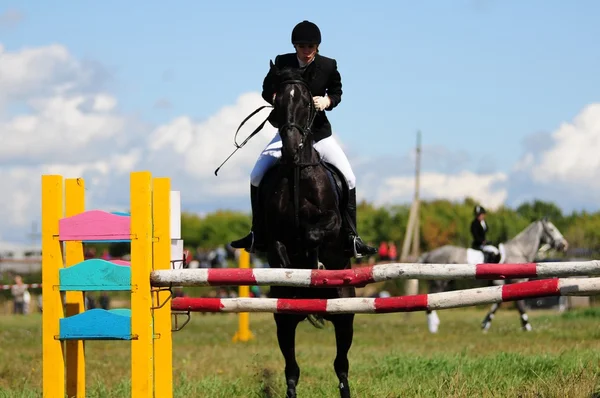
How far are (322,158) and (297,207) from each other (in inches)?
26.8

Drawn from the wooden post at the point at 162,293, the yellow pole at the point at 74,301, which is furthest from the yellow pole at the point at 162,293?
the yellow pole at the point at 74,301

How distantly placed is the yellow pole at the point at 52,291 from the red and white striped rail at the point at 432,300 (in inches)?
48.3

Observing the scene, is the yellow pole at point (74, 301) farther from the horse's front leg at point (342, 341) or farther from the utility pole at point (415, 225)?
the utility pole at point (415, 225)

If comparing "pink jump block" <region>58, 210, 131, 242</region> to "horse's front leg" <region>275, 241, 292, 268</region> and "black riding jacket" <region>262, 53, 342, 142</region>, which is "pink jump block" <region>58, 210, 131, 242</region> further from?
"black riding jacket" <region>262, 53, 342, 142</region>

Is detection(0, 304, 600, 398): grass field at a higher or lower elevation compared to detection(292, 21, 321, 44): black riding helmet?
lower

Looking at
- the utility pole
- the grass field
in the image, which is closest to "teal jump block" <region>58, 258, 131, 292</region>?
the grass field

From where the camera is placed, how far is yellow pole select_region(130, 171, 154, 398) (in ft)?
21.7

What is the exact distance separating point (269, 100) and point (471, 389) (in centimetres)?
281

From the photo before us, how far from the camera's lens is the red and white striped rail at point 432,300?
638 cm

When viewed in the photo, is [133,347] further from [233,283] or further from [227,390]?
[227,390]

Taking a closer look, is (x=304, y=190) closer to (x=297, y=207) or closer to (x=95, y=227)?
(x=297, y=207)

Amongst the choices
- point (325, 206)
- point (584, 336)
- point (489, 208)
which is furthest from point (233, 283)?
point (489, 208)

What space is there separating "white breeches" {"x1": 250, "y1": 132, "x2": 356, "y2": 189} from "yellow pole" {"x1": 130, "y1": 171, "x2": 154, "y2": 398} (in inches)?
75.1

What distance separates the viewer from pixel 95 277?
6.79m
